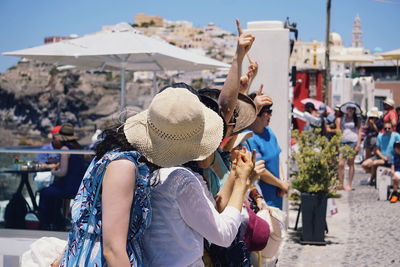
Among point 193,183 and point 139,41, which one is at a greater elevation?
point 139,41

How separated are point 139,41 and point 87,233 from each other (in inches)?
327

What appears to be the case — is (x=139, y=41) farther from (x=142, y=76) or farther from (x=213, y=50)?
(x=213, y=50)

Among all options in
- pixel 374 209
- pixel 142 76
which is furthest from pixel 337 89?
pixel 142 76

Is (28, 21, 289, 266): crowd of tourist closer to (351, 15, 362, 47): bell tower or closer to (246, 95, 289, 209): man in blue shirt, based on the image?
(246, 95, 289, 209): man in blue shirt

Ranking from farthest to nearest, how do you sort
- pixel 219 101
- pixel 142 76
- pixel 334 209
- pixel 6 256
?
pixel 142 76
pixel 334 209
pixel 6 256
pixel 219 101

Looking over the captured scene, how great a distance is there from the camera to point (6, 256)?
4.60 metres

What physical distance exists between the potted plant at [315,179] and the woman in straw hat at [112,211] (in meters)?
5.01

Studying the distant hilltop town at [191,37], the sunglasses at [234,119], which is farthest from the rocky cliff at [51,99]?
the sunglasses at [234,119]

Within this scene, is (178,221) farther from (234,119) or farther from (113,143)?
(234,119)

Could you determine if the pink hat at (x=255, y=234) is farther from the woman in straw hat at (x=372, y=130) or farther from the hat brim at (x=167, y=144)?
the woman in straw hat at (x=372, y=130)

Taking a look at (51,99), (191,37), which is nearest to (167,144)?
(51,99)

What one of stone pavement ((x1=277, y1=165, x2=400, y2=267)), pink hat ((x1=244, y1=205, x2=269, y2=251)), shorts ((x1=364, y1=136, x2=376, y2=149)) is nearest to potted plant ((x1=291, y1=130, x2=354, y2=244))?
stone pavement ((x1=277, y1=165, x2=400, y2=267))

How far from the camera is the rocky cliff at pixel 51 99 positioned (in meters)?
121

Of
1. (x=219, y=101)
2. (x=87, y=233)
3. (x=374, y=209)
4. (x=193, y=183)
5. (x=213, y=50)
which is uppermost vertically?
(x=213, y=50)
